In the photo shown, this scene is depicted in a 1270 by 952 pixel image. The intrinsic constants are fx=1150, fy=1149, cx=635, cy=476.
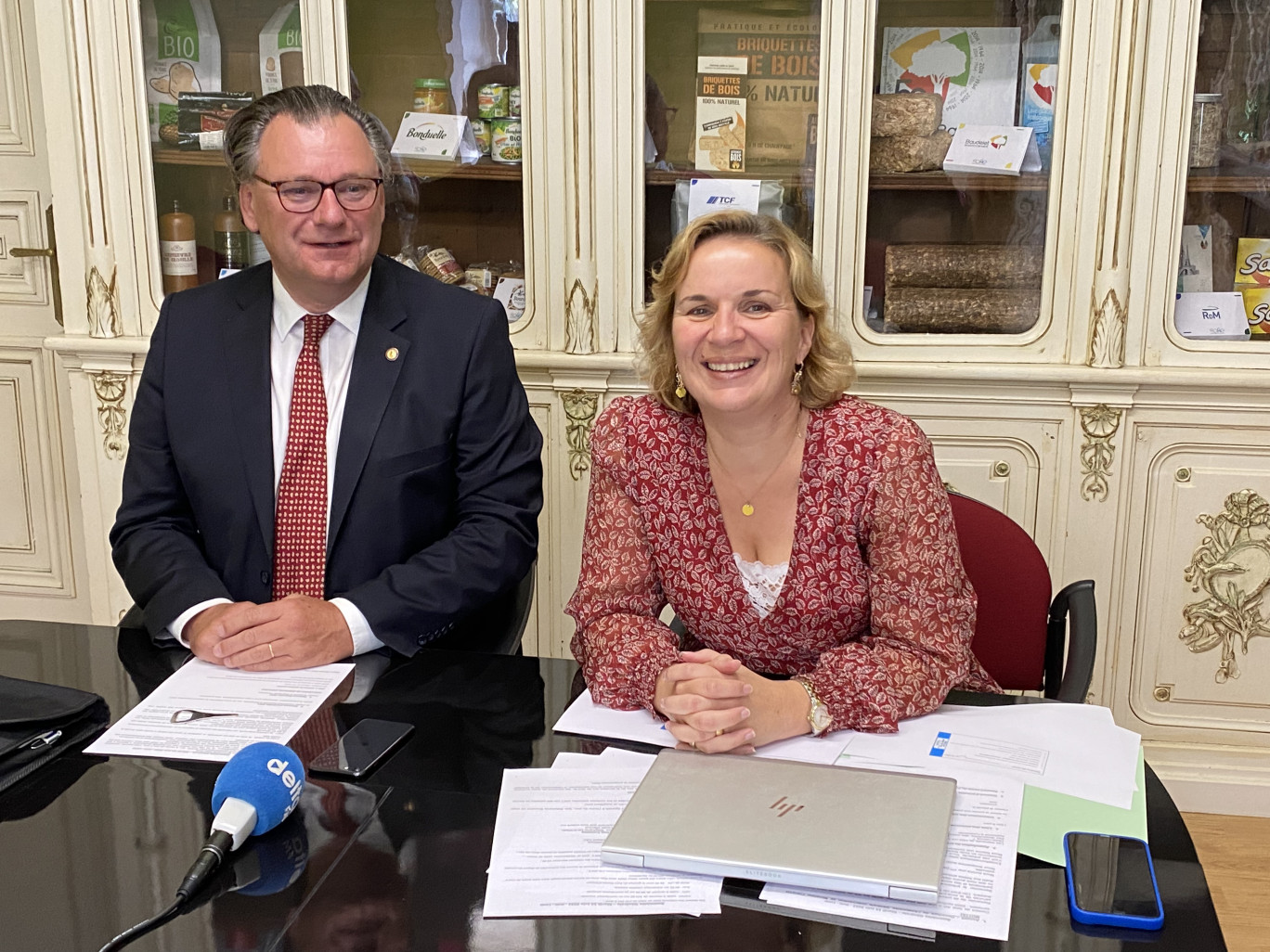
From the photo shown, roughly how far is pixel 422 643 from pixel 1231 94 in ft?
6.53

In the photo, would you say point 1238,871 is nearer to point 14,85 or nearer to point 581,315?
point 581,315

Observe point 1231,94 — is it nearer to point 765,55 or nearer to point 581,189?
point 765,55

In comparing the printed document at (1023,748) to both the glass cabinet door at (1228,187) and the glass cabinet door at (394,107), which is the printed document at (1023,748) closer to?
the glass cabinet door at (1228,187)

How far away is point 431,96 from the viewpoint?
2.63m

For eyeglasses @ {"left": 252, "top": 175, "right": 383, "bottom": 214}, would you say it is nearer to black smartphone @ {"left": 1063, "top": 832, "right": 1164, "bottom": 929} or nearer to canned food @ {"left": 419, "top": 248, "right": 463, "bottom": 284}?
canned food @ {"left": 419, "top": 248, "right": 463, "bottom": 284}

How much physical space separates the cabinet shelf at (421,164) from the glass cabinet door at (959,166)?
0.84 m

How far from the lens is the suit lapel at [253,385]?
6.02ft

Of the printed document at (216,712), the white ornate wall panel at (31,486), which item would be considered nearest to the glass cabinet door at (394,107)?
the white ornate wall panel at (31,486)

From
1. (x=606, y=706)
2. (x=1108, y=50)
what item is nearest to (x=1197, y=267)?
(x=1108, y=50)

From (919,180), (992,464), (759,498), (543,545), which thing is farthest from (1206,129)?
(543,545)

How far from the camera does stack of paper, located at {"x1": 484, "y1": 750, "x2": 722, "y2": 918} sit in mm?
941

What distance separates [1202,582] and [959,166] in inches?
41.2

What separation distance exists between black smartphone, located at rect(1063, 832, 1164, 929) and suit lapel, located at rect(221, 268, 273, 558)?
4.28 feet

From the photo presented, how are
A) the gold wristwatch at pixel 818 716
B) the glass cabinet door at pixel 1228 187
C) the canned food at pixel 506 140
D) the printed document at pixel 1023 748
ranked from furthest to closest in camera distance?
1. the canned food at pixel 506 140
2. the glass cabinet door at pixel 1228 187
3. the gold wristwatch at pixel 818 716
4. the printed document at pixel 1023 748
